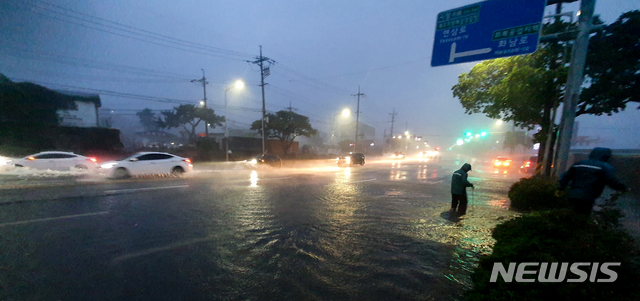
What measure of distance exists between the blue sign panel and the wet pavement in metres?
4.58

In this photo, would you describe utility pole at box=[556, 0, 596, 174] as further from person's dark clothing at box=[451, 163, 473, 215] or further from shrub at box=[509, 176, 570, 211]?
person's dark clothing at box=[451, 163, 473, 215]

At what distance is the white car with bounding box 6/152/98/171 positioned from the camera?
13.6m

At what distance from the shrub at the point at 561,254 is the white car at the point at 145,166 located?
14.5 metres

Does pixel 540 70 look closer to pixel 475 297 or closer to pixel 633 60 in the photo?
pixel 633 60

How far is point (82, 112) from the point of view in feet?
99.3

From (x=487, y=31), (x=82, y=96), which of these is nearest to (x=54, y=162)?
(x=487, y=31)

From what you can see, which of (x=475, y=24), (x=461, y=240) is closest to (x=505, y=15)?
(x=475, y=24)

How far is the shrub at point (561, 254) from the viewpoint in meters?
2.43

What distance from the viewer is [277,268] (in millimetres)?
4012

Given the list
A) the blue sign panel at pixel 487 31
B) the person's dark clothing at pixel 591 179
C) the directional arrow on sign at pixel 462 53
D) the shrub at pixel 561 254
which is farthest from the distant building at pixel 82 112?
the person's dark clothing at pixel 591 179

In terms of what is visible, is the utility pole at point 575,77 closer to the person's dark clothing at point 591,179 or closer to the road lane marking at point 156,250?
the person's dark clothing at point 591,179

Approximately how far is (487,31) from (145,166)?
15087 mm

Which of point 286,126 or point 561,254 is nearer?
point 561,254

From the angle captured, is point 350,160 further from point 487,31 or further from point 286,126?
point 487,31
